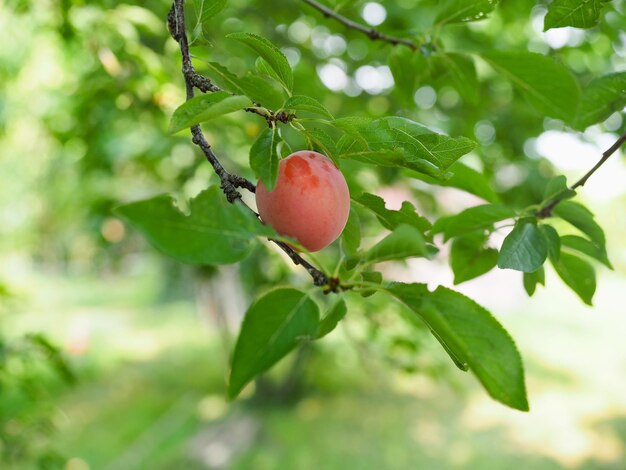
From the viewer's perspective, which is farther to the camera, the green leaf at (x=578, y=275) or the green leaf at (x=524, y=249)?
the green leaf at (x=578, y=275)

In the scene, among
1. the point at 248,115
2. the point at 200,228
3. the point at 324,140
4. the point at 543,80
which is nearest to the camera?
the point at 200,228

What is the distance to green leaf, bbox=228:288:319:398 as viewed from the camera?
361 millimetres

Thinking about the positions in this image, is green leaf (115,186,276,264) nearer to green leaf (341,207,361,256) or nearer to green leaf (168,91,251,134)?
green leaf (168,91,251,134)

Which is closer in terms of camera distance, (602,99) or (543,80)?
(602,99)

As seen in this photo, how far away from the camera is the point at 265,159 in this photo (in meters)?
0.43

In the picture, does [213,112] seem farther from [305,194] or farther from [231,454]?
[231,454]

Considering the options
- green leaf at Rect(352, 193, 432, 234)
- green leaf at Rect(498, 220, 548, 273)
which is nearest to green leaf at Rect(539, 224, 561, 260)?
green leaf at Rect(498, 220, 548, 273)

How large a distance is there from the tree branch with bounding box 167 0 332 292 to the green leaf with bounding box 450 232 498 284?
256 millimetres

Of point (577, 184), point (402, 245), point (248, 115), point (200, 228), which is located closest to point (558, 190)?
point (577, 184)

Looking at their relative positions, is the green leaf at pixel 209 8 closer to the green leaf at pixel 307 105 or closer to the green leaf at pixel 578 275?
the green leaf at pixel 307 105

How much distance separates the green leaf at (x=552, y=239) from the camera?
0.52 metres

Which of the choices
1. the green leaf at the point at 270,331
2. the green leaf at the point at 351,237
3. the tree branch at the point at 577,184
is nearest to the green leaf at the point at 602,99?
the tree branch at the point at 577,184

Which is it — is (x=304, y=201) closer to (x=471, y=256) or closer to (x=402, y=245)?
(x=402, y=245)

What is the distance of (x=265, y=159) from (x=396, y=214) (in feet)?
0.40
